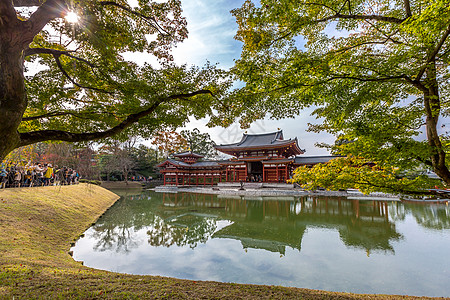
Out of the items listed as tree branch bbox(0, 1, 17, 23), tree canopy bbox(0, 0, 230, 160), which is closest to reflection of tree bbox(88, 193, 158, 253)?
tree canopy bbox(0, 0, 230, 160)

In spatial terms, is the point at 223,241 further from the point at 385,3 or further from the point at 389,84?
the point at 385,3

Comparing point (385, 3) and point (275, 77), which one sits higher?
point (385, 3)

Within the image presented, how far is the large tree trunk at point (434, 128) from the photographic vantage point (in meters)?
2.80

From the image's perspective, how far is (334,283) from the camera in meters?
3.98

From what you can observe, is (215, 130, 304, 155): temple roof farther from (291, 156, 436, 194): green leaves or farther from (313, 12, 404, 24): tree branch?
(313, 12, 404, 24): tree branch

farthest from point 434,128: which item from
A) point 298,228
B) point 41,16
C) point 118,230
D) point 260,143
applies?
point 260,143

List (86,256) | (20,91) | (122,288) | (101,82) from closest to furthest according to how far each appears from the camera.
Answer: (20,91) → (122,288) → (101,82) → (86,256)

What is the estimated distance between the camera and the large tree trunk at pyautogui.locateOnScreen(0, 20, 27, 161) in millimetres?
2229

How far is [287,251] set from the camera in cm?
569

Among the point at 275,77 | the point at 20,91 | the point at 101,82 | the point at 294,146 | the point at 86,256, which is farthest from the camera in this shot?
the point at 294,146

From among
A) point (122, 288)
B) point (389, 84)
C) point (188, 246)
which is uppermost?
point (389, 84)

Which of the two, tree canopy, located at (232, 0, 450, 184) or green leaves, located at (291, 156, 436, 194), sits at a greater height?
tree canopy, located at (232, 0, 450, 184)

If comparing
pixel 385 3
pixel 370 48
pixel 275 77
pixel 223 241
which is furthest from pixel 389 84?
pixel 223 241

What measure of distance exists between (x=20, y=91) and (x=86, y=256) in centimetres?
475
